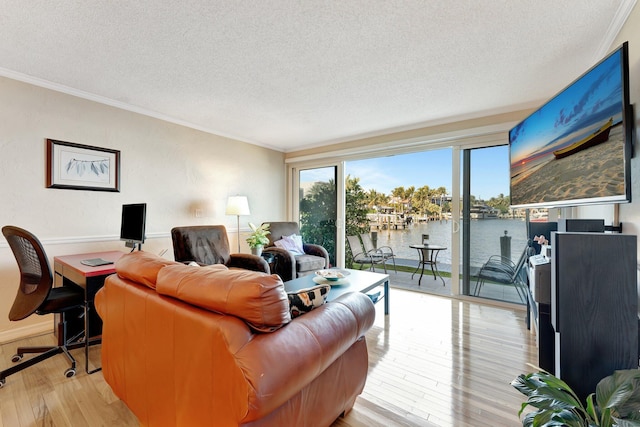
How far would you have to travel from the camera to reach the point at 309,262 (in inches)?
150

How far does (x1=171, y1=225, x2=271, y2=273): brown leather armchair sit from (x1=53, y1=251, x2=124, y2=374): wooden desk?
607 millimetres

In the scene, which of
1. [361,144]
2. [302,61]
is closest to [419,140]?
[361,144]

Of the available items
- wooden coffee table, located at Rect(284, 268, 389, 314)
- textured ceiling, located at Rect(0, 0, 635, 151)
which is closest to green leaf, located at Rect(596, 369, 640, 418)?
wooden coffee table, located at Rect(284, 268, 389, 314)

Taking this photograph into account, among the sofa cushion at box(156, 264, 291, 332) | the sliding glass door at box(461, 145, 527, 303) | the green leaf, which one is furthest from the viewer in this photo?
the sliding glass door at box(461, 145, 527, 303)

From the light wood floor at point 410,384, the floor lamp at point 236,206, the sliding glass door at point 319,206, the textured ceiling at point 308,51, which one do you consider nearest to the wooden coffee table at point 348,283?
the light wood floor at point 410,384

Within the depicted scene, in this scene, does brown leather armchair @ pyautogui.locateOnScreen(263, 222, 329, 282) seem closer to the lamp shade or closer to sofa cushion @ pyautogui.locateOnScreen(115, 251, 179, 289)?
the lamp shade

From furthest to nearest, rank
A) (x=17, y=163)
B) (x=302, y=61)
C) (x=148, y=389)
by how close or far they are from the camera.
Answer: (x=17, y=163)
(x=302, y=61)
(x=148, y=389)

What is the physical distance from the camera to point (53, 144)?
8.64ft

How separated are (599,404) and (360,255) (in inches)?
143

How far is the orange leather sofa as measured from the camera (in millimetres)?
924

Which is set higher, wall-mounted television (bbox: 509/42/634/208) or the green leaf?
wall-mounted television (bbox: 509/42/634/208)

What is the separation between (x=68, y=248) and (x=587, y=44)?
4.77m

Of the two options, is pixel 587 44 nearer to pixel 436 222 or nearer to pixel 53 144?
pixel 436 222

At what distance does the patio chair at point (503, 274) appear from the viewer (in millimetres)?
3129
